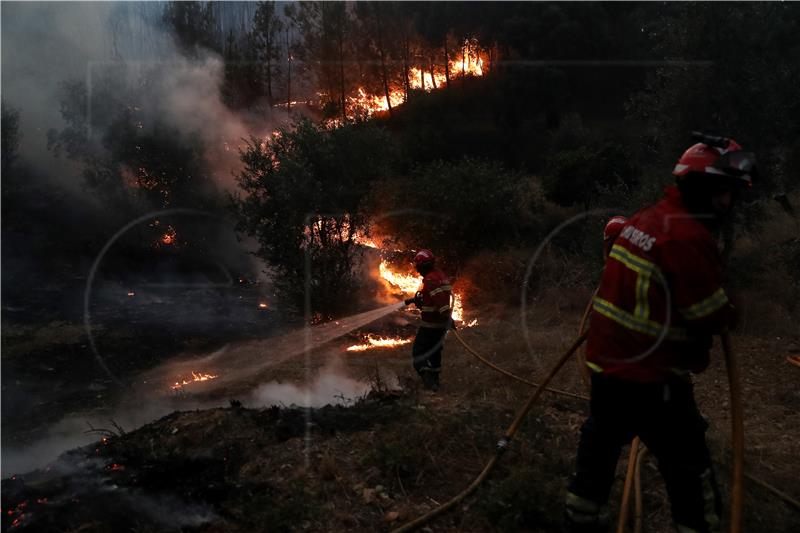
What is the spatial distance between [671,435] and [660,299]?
0.62m

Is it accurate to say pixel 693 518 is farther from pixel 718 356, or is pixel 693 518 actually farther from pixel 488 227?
pixel 488 227

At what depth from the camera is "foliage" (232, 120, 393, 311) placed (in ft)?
41.0

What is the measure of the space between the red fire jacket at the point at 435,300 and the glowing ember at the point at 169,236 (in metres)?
14.8

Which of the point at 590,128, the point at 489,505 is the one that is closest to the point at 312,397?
the point at 489,505

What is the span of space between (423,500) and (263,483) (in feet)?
3.45

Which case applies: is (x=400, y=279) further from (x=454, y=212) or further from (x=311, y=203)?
(x=311, y=203)

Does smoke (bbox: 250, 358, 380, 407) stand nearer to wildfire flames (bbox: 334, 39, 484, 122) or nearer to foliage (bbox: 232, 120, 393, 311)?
foliage (bbox: 232, 120, 393, 311)

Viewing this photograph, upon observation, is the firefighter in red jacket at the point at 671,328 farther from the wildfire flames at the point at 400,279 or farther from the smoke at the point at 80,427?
the wildfire flames at the point at 400,279

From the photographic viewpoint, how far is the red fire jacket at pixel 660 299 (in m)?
2.44

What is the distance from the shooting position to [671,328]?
2562 millimetres

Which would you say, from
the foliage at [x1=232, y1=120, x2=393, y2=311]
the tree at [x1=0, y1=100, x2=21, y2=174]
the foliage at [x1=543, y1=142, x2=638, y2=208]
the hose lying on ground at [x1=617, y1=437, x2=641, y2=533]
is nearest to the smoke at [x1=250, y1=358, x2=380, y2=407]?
the hose lying on ground at [x1=617, y1=437, x2=641, y2=533]

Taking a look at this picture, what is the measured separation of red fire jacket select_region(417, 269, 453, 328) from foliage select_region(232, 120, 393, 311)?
6.26 meters

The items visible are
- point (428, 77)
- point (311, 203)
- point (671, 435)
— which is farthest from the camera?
point (428, 77)

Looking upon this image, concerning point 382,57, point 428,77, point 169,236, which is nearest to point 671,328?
point 169,236
